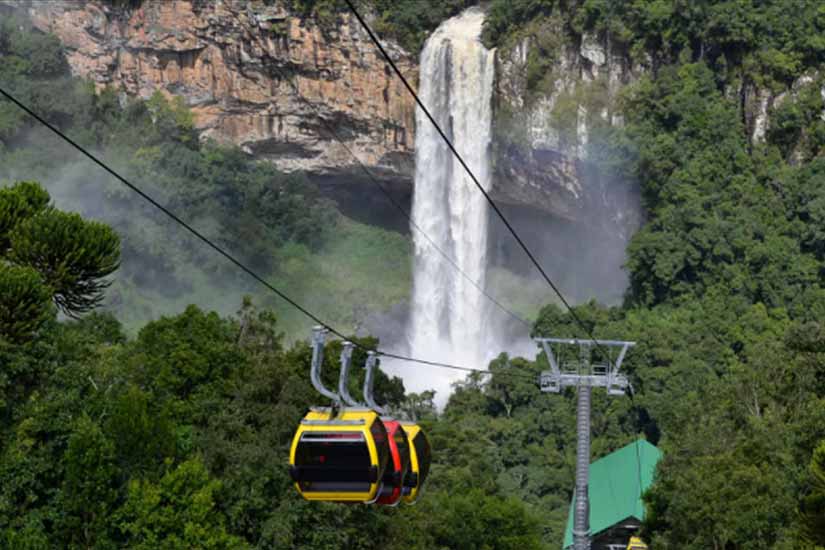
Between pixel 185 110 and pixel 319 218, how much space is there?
Answer: 8052 mm

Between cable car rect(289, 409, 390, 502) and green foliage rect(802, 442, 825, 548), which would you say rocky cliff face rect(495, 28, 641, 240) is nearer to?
green foliage rect(802, 442, 825, 548)

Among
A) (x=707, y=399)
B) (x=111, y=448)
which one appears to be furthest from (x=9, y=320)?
(x=707, y=399)

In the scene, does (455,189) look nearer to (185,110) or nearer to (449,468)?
(185,110)

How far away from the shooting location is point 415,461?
1165 inches

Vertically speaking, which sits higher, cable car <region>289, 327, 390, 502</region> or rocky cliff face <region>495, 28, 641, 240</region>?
rocky cliff face <region>495, 28, 641, 240</region>

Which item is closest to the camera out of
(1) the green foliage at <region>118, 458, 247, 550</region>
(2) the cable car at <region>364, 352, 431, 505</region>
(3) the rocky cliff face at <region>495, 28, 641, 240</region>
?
(2) the cable car at <region>364, 352, 431, 505</region>

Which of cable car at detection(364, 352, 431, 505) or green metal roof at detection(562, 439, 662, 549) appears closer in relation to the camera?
cable car at detection(364, 352, 431, 505)

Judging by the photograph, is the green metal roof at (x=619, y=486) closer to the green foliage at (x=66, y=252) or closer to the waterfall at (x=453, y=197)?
the waterfall at (x=453, y=197)

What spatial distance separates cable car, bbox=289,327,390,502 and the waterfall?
50994 millimetres

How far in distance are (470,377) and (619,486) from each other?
1746cm

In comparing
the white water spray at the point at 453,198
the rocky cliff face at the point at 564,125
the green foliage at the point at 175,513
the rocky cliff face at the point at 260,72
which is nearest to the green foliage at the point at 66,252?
the green foliage at the point at 175,513

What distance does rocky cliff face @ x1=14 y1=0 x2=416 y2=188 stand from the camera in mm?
80000

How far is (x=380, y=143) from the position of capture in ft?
265

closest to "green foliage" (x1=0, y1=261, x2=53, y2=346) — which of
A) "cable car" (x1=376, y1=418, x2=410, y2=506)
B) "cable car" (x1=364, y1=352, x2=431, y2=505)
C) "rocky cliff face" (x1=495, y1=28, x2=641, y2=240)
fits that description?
"cable car" (x1=364, y1=352, x2=431, y2=505)
